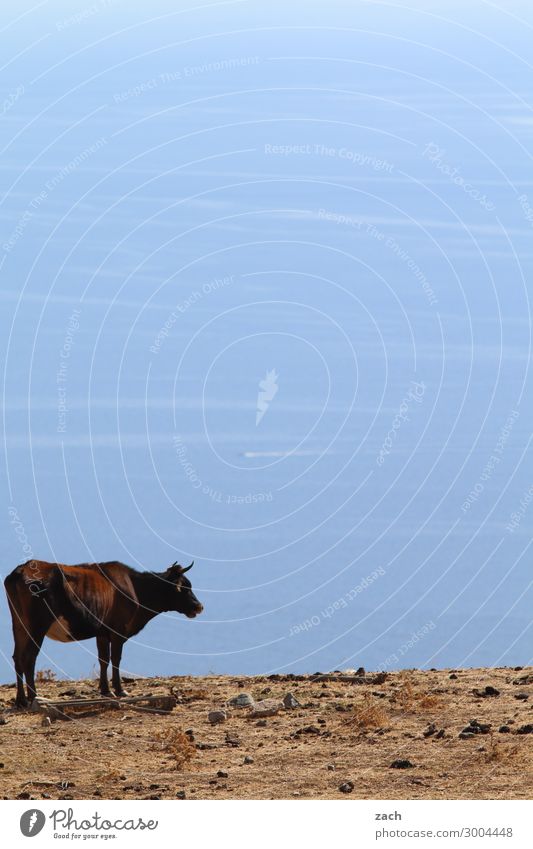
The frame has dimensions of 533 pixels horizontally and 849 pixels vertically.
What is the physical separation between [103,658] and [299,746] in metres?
6.54

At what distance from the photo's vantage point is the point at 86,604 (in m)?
31.5

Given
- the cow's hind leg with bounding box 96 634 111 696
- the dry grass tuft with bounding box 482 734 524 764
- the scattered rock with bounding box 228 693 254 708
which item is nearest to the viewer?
the dry grass tuft with bounding box 482 734 524 764

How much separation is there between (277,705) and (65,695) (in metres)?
4.47

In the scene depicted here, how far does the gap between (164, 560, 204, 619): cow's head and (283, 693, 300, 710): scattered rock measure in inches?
204

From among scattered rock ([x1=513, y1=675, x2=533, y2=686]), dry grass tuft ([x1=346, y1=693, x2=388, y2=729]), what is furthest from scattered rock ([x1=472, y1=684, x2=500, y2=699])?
dry grass tuft ([x1=346, y1=693, x2=388, y2=729])

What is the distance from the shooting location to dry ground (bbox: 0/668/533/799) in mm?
23500

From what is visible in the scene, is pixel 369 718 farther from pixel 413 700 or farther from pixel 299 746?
pixel 413 700

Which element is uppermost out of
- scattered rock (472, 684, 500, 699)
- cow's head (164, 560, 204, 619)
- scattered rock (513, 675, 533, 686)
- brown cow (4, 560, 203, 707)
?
cow's head (164, 560, 204, 619)

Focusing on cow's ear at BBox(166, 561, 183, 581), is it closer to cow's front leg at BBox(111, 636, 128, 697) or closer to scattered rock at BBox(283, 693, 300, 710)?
cow's front leg at BBox(111, 636, 128, 697)

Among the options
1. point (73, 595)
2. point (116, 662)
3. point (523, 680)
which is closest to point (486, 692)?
point (523, 680)

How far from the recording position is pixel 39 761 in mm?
25406

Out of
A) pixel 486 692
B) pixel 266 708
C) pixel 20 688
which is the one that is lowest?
pixel 266 708

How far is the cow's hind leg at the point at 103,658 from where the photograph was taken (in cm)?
3130
